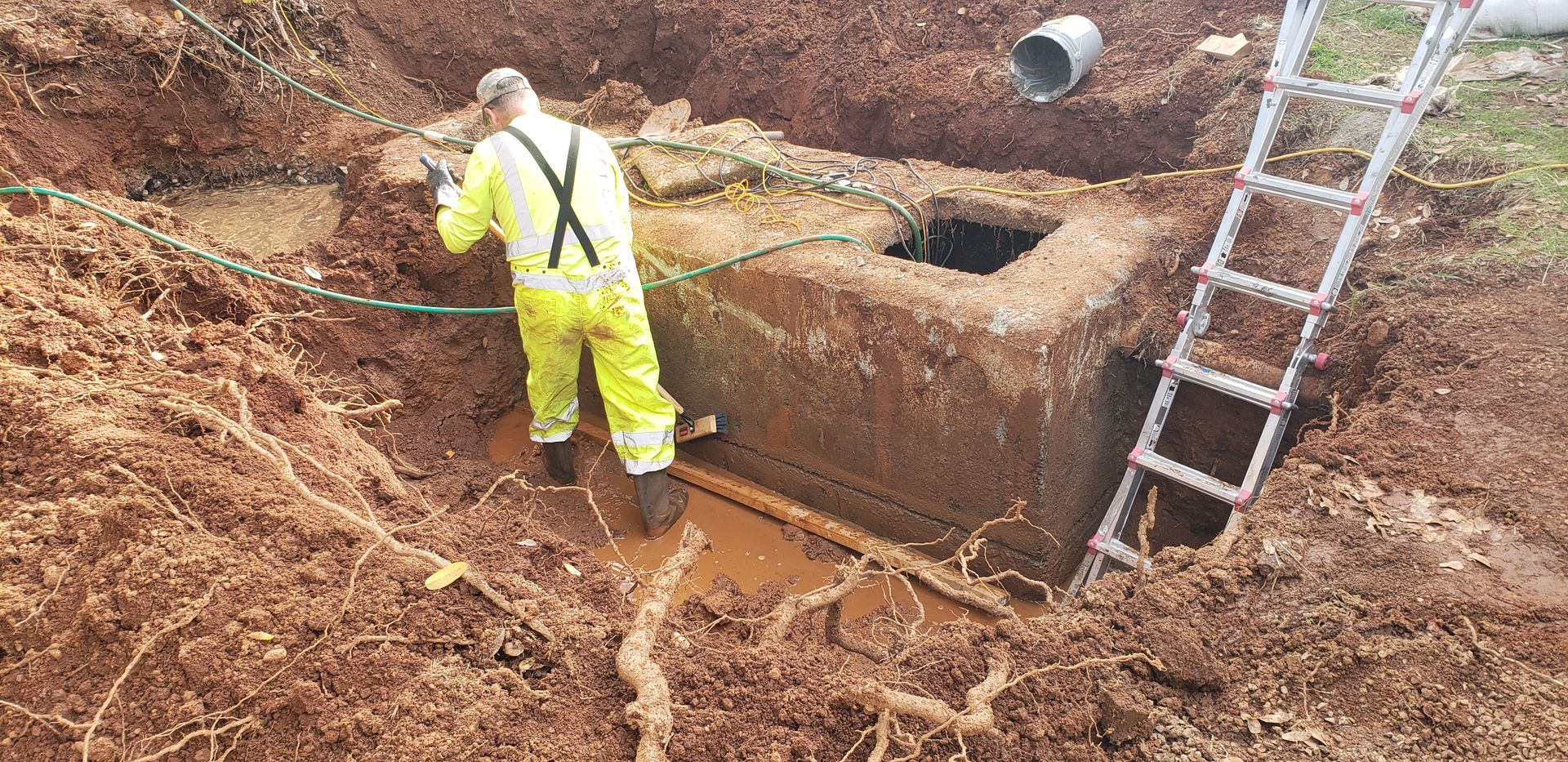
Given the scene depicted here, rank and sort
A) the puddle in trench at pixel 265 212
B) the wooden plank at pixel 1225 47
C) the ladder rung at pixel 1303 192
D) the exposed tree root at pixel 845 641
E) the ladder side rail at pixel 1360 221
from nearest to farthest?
the exposed tree root at pixel 845 641 → the ladder side rail at pixel 1360 221 → the ladder rung at pixel 1303 192 → the wooden plank at pixel 1225 47 → the puddle in trench at pixel 265 212

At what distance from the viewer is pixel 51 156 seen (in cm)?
534

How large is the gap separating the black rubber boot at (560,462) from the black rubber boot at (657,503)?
43 cm

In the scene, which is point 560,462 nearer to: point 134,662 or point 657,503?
point 657,503

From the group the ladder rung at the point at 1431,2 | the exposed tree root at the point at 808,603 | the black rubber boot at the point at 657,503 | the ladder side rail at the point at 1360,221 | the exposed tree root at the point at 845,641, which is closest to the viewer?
the exposed tree root at the point at 808,603

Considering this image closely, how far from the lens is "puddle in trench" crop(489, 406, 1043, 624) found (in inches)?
162

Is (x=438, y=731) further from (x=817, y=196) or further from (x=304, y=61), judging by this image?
(x=304, y=61)

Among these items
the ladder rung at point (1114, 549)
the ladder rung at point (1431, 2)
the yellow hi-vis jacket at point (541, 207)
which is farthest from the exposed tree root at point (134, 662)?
the ladder rung at point (1431, 2)

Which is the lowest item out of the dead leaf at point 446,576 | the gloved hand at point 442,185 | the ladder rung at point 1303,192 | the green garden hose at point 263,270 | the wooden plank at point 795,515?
the wooden plank at point 795,515

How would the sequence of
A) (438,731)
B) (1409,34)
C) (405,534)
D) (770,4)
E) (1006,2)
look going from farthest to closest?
(770,4), (1006,2), (1409,34), (405,534), (438,731)

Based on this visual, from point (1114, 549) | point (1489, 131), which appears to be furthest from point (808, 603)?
point (1489, 131)

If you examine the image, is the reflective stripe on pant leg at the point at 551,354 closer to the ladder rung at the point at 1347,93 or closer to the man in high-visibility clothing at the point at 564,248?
the man in high-visibility clothing at the point at 564,248

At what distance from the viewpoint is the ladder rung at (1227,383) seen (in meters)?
3.36

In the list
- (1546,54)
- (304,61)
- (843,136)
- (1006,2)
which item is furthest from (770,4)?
(1546,54)

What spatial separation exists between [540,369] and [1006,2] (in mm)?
4347
